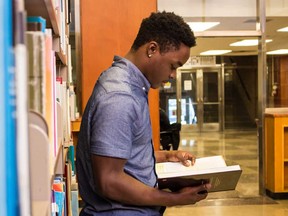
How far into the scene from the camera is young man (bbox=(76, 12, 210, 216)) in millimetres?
1188

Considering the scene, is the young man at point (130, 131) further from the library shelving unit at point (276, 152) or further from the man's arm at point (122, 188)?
the library shelving unit at point (276, 152)

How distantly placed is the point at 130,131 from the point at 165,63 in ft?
→ 0.99

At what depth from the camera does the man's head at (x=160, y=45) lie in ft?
4.53

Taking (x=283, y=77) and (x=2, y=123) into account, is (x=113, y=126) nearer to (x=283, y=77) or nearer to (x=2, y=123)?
(x=2, y=123)

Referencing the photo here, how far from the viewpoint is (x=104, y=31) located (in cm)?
432

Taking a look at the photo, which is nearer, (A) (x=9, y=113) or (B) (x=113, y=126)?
(A) (x=9, y=113)

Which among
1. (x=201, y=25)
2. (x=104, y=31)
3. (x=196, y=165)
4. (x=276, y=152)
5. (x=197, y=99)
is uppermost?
(x=201, y=25)

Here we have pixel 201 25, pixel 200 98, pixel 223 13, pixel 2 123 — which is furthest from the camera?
pixel 200 98

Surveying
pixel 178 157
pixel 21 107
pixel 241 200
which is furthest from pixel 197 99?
pixel 21 107

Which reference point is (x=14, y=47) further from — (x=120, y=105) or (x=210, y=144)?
(x=210, y=144)

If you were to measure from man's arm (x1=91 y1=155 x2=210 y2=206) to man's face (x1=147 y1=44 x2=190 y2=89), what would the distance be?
364mm

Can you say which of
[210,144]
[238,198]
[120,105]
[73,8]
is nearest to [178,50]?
[120,105]

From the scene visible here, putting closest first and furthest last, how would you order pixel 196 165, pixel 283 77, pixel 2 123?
1. pixel 2 123
2. pixel 196 165
3. pixel 283 77

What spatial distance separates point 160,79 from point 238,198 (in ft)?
12.3
